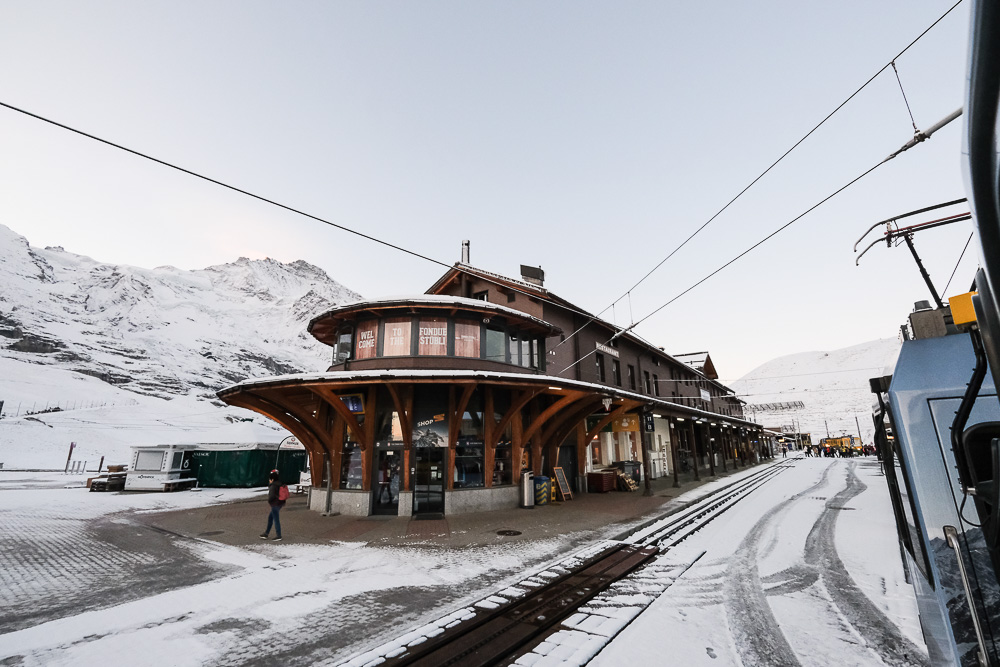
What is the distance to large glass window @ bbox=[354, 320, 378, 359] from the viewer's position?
16859 millimetres

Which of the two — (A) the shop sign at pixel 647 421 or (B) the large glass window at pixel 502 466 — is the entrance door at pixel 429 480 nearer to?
(B) the large glass window at pixel 502 466

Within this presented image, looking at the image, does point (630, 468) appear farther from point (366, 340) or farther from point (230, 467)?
point (230, 467)

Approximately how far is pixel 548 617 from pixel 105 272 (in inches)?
9634

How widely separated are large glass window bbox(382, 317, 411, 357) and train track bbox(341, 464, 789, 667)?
386 inches

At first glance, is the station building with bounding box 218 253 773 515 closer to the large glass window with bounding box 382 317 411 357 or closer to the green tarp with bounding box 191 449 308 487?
the large glass window with bounding box 382 317 411 357

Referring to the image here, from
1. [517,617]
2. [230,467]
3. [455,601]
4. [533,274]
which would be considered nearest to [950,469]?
[517,617]

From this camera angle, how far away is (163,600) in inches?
286

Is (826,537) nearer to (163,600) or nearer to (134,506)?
(163,600)

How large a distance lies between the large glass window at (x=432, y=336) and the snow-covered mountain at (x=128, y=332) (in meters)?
75.7

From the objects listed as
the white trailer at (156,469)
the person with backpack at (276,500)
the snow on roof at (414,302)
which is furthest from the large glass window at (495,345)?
the white trailer at (156,469)

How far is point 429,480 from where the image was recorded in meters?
15.6

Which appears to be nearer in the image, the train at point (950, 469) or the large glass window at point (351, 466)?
the train at point (950, 469)

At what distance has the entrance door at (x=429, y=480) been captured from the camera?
15461 millimetres

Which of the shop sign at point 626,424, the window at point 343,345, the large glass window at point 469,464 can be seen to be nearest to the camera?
the large glass window at point 469,464
